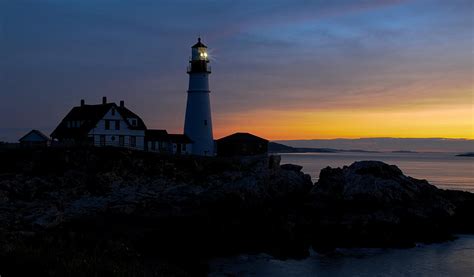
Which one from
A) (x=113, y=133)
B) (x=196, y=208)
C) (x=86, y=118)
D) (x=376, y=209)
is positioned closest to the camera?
(x=196, y=208)

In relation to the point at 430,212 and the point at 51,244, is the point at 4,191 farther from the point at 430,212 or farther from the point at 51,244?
the point at 430,212

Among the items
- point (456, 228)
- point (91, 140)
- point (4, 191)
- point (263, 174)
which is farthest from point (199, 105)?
point (456, 228)

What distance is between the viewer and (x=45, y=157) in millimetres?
36781

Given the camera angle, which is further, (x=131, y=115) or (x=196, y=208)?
(x=131, y=115)

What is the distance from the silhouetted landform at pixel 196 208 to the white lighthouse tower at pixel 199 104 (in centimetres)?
1157

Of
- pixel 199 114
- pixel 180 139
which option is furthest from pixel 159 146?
pixel 199 114

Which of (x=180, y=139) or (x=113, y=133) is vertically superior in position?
(x=113, y=133)

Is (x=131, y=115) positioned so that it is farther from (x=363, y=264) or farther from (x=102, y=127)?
(x=363, y=264)

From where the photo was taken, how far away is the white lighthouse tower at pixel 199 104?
52.6 m

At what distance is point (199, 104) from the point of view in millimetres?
52500

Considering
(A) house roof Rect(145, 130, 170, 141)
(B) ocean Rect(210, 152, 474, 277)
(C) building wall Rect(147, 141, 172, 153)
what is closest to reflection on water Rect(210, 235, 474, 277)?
(B) ocean Rect(210, 152, 474, 277)

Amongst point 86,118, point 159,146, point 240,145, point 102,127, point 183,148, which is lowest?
point 183,148

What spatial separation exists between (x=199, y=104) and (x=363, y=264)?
31339mm

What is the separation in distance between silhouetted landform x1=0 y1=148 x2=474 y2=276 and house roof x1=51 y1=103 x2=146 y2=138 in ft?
33.9
